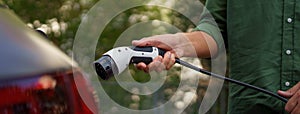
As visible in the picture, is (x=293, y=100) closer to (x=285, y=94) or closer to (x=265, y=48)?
(x=285, y=94)

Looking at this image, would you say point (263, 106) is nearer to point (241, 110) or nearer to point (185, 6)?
point (241, 110)

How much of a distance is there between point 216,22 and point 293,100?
0.60m

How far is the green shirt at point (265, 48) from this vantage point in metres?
2.67

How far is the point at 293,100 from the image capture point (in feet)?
8.11

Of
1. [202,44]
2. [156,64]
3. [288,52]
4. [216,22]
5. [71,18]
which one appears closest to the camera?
[156,64]

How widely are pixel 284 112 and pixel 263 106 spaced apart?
91mm

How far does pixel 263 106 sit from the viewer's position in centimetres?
270

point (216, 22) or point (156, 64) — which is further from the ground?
point (216, 22)

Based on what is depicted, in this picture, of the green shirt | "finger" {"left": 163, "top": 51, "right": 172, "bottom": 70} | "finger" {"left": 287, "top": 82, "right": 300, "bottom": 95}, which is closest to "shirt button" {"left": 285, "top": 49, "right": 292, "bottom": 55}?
the green shirt

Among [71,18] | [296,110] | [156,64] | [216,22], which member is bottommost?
[296,110]

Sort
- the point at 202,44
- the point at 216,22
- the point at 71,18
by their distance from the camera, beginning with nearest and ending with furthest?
the point at 202,44, the point at 216,22, the point at 71,18

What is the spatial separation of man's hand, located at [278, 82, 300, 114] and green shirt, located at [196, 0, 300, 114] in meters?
0.10

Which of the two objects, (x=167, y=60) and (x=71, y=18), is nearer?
(x=167, y=60)

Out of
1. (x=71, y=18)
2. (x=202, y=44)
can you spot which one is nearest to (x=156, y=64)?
(x=202, y=44)
